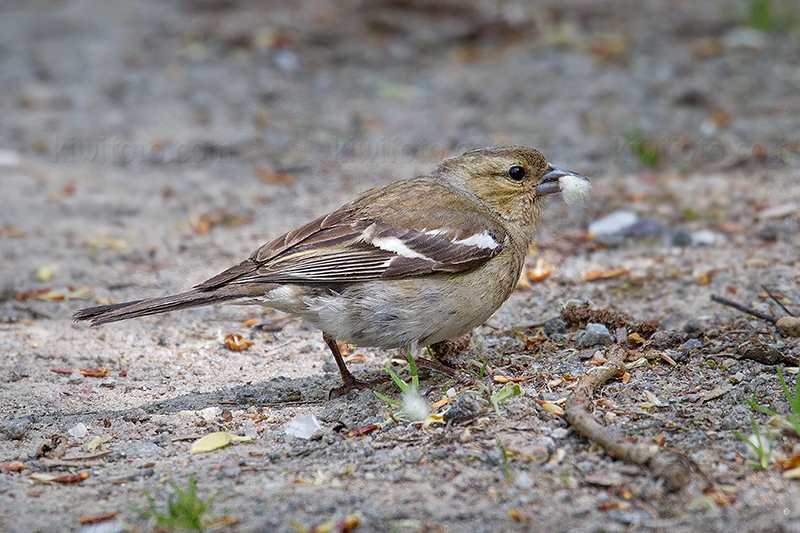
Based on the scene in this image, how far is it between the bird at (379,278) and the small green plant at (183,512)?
1.22 metres

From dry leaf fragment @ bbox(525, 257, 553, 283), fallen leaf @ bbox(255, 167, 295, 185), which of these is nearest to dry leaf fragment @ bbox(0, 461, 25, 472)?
dry leaf fragment @ bbox(525, 257, 553, 283)

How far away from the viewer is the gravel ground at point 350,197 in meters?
3.41

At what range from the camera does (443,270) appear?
172 inches

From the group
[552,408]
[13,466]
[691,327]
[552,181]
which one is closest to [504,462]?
[552,408]

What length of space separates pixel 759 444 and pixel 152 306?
9.40 ft

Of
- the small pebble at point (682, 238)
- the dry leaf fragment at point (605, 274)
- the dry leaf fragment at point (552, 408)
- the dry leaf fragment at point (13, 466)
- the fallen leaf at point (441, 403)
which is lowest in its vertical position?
the dry leaf fragment at point (605, 274)

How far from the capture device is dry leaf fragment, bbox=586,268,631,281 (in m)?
5.92

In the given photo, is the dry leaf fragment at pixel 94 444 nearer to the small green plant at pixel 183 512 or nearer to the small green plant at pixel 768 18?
the small green plant at pixel 183 512

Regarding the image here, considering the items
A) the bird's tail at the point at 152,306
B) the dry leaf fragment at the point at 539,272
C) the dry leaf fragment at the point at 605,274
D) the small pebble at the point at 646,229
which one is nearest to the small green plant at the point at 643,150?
the small pebble at the point at 646,229

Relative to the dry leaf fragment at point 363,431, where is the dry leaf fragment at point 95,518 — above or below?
above

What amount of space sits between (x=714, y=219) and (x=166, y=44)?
7.32 meters

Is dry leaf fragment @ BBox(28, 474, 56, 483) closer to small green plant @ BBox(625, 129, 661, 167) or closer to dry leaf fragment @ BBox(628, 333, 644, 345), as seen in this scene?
dry leaf fragment @ BBox(628, 333, 644, 345)

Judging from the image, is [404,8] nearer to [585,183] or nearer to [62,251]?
[62,251]

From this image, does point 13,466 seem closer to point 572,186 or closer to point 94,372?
point 94,372
